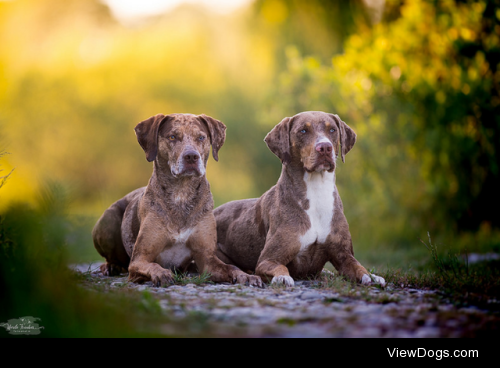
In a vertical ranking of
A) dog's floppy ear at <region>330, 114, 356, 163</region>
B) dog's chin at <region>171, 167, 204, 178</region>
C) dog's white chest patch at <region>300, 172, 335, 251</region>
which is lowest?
dog's white chest patch at <region>300, 172, 335, 251</region>

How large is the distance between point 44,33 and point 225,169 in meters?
11.3

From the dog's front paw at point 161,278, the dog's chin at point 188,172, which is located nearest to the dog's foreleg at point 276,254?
the dog's front paw at point 161,278

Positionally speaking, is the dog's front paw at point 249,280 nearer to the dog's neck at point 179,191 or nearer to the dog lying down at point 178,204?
the dog lying down at point 178,204

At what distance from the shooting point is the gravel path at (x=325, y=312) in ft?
14.1

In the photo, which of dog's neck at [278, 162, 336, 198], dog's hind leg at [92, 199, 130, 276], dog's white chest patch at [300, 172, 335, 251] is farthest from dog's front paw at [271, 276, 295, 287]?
dog's hind leg at [92, 199, 130, 276]

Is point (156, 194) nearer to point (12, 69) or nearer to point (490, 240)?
point (490, 240)

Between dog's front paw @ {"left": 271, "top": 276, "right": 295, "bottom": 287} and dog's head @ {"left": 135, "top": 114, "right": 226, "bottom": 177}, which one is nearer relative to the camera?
dog's front paw @ {"left": 271, "top": 276, "right": 295, "bottom": 287}

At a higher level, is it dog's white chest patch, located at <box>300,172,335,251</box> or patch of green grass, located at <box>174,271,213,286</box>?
dog's white chest patch, located at <box>300,172,335,251</box>

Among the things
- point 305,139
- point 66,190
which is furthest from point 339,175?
point 66,190

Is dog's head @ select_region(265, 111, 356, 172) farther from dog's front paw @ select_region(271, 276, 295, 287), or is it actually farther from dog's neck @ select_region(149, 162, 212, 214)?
dog's front paw @ select_region(271, 276, 295, 287)

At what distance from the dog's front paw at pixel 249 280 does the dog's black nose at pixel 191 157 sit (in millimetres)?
1527

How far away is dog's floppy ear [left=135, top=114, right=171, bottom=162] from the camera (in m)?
7.21

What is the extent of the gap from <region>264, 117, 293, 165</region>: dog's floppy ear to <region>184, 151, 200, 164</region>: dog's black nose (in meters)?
1.06

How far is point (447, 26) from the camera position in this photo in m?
14.8
